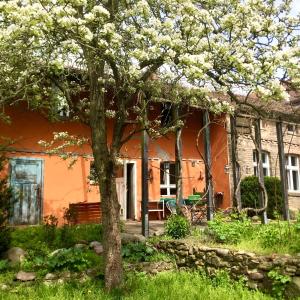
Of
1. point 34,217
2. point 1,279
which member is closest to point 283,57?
point 1,279

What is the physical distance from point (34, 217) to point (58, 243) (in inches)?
151

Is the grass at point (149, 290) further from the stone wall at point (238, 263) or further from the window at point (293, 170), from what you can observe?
the window at point (293, 170)

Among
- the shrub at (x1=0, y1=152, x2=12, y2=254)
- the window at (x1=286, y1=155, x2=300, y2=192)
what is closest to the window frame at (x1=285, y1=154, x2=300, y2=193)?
the window at (x1=286, y1=155, x2=300, y2=192)

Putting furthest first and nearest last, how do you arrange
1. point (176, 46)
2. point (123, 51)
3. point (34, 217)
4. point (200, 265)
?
point (34, 217) < point (200, 265) < point (123, 51) < point (176, 46)

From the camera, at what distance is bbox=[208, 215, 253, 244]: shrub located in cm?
823

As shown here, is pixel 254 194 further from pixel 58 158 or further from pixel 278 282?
pixel 278 282

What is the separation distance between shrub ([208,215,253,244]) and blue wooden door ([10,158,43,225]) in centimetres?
661

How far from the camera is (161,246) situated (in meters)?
9.07

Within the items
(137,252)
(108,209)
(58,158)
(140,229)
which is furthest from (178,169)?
(58,158)

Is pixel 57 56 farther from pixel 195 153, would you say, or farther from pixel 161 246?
pixel 195 153

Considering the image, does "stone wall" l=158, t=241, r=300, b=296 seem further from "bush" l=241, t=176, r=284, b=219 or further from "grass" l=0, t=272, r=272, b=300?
"bush" l=241, t=176, r=284, b=219

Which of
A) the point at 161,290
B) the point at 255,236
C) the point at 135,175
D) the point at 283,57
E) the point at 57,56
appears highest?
the point at 57,56

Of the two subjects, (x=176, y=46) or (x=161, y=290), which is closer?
(x=176, y=46)

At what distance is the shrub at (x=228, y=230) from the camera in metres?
8.23
